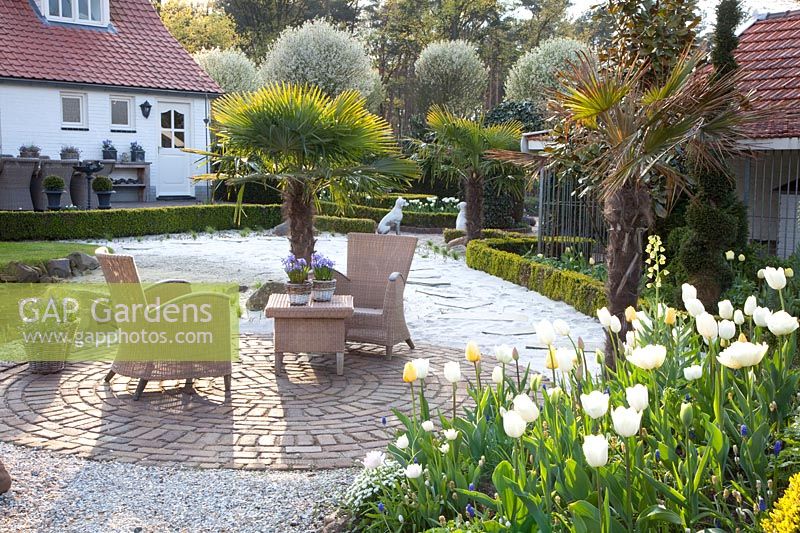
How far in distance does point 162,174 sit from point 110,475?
67.4ft

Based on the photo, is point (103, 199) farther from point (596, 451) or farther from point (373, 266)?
point (596, 451)

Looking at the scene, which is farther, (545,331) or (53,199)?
(53,199)

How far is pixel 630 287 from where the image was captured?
598 cm

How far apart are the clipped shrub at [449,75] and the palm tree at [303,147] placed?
26.9 meters

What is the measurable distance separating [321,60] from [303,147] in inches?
925

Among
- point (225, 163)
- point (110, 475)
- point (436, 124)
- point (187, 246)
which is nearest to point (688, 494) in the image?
point (110, 475)

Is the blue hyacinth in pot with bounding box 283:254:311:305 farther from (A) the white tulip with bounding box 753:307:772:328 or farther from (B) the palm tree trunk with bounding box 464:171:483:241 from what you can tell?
(B) the palm tree trunk with bounding box 464:171:483:241

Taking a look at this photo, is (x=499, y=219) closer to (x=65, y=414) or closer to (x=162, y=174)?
(x=162, y=174)

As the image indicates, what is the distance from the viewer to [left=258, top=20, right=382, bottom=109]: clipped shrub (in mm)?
31031

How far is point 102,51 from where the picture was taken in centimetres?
2320

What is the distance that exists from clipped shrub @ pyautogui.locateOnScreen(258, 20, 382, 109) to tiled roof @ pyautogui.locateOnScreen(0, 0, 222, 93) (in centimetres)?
658

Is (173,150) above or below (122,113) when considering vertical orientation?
below

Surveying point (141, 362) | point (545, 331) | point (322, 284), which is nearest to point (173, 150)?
point (322, 284)

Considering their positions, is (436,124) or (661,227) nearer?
(661,227)
